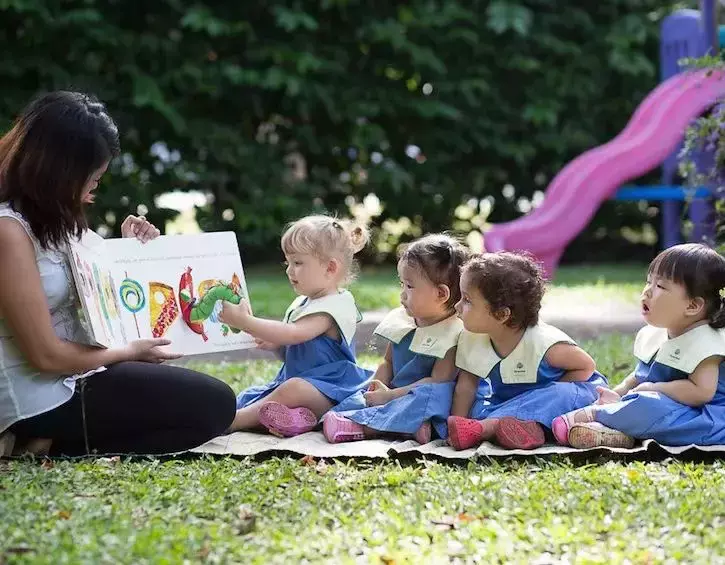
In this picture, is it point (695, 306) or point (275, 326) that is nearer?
point (695, 306)

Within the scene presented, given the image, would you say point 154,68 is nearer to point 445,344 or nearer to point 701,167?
point 701,167

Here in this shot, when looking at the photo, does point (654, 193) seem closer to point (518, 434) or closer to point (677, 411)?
point (677, 411)

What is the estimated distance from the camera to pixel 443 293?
13.3 ft

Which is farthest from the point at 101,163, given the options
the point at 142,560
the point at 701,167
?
the point at 701,167

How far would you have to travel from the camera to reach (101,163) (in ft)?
11.8

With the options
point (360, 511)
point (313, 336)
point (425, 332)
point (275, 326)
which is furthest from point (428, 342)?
point (360, 511)

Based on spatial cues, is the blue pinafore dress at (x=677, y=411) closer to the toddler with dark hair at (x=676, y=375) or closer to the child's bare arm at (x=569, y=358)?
the toddler with dark hair at (x=676, y=375)

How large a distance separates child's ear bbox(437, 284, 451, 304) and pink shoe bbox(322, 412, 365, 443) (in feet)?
1.74

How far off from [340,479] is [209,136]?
711 centimetres

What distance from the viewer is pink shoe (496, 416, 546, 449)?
3674mm

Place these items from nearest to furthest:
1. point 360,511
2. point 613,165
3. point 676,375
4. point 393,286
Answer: point 360,511
point 676,375
point 393,286
point 613,165

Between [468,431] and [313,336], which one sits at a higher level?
[313,336]

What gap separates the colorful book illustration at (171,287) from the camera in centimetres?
381

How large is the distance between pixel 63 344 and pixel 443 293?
1313mm
